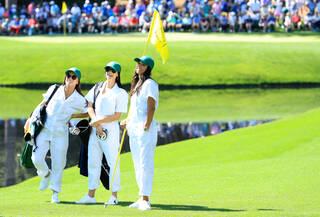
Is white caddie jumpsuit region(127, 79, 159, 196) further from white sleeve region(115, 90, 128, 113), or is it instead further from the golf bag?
the golf bag

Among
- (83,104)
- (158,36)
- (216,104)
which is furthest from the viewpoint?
(216,104)

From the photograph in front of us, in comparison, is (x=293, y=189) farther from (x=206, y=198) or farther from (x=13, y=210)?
(x=13, y=210)

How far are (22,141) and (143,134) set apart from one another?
1204 centimetres

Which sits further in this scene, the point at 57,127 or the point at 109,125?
the point at 57,127

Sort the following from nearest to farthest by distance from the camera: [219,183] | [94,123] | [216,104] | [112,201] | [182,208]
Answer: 1. [182,208]
2. [94,123]
3. [112,201]
4. [219,183]
5. [216,104]

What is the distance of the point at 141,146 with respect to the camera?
31.1ft

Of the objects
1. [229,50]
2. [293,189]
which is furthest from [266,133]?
[229,50]

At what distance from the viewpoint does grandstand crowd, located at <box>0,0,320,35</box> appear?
1789 inches

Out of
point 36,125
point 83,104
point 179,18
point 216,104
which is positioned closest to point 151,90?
point 83,104

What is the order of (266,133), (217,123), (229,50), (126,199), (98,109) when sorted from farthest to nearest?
(229,50) → (217,123) → (266,133) → (126,199) → (98,109)

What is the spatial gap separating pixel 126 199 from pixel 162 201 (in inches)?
29.1

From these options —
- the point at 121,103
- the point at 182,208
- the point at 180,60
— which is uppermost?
the point at 121,103

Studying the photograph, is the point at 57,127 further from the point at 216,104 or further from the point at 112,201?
the point at 216,104

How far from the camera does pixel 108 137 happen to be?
10039 mm
